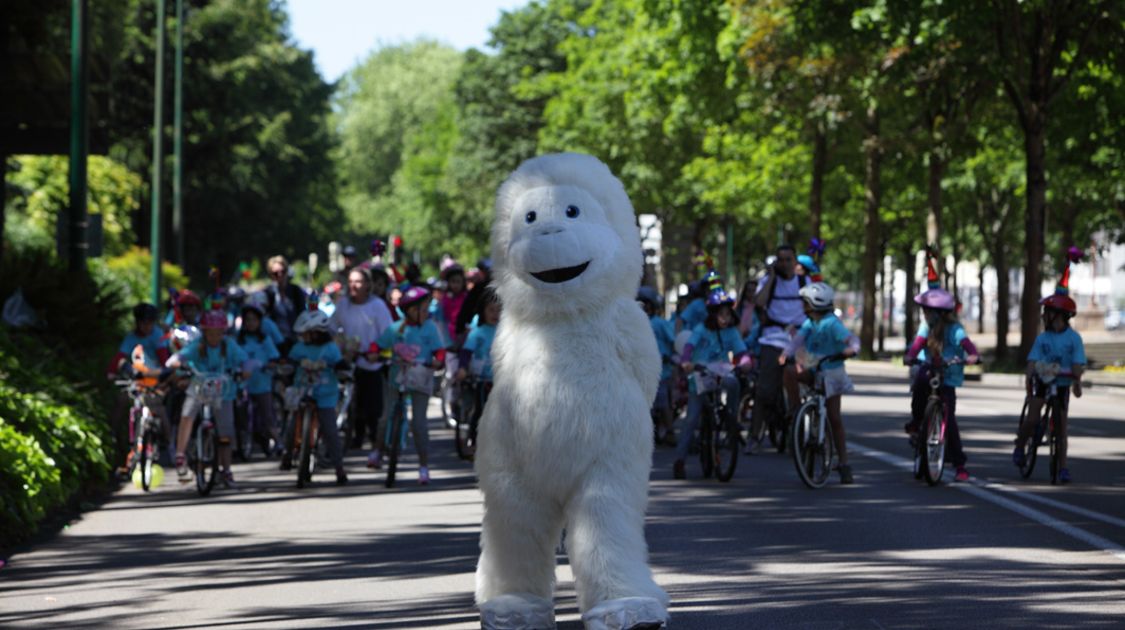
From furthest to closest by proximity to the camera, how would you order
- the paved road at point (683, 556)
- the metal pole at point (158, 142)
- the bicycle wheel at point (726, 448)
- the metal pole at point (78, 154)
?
the metal pole at point (158, 142) < the metal pole at point (78, 154) < the bicycle wheel at point (726, 448) < the paved road at point (683, 556)

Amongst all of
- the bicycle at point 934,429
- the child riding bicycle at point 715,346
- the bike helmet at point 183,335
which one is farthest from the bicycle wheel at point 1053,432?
the bike helmet at point 183,335

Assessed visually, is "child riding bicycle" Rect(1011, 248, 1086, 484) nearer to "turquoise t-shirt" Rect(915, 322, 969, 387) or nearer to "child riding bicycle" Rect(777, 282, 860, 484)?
"turquoise t-shirt" Rect(915, 322, 969, 387)

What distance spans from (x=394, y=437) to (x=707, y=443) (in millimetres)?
2570

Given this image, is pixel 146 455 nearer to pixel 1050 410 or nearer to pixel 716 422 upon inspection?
pixel 716 422

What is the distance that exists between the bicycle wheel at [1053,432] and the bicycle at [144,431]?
722 centimetres

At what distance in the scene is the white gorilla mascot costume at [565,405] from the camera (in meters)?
7.66

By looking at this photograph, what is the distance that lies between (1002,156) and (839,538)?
38819mm

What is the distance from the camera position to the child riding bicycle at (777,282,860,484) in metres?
14.8

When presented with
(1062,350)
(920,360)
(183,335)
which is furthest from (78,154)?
(1062,350)

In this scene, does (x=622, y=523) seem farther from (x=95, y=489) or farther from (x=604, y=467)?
(x=95, y=489)

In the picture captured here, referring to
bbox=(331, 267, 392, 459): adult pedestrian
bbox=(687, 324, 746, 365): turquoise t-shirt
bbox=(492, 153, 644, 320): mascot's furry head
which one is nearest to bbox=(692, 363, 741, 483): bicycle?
bbox=(687, 324, 746, 365): turquoise t-shirt

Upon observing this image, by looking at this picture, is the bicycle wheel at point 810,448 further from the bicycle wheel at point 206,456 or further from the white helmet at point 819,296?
the bicycle wheel at point 206,456

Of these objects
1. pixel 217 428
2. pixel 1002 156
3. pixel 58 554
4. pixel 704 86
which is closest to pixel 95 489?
pixel 217 428

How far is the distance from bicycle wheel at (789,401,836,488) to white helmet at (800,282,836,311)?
806mm
